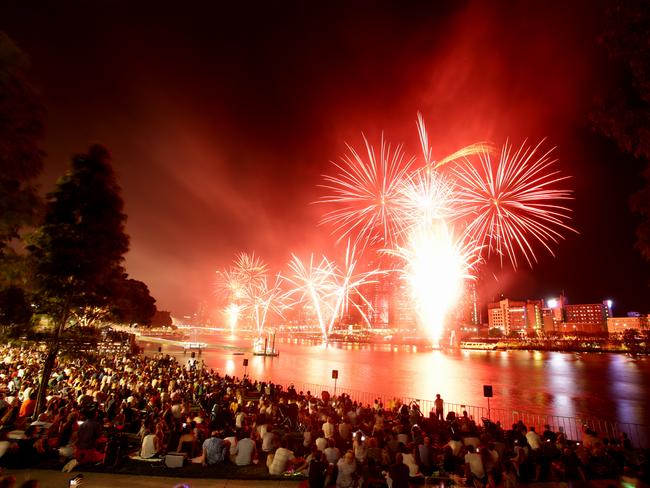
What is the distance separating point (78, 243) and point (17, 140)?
23.7 feet

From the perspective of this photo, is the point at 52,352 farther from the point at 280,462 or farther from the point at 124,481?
the point at 280,462

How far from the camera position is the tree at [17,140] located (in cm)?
752

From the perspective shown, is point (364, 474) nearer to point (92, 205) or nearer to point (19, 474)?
point (19, 474)

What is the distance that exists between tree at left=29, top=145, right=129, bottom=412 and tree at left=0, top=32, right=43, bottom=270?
20.0ft

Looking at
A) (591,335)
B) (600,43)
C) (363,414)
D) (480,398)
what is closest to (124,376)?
(363,414)

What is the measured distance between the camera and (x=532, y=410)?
90.9 ft

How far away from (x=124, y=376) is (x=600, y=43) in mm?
25119

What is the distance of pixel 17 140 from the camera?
8.15m

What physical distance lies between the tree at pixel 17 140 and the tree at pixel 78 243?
6.10 m

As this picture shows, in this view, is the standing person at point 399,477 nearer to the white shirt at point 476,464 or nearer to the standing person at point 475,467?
the standing person at point 475,467

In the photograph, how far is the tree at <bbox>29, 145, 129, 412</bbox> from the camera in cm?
1401

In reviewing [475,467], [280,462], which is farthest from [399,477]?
[280,462]

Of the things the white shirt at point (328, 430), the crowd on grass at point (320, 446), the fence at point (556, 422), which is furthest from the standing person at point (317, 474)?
the fence at point (556, 422)

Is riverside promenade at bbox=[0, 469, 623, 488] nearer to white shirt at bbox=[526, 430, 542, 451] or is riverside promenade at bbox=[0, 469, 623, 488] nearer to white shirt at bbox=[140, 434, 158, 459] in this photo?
white shirt at bbox=[140, 434, 158, 459]
